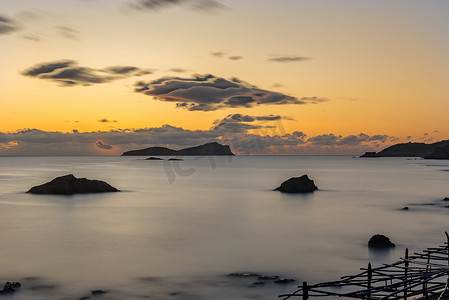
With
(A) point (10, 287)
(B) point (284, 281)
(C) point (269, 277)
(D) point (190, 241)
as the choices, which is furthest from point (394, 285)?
(D) point (190, 241)

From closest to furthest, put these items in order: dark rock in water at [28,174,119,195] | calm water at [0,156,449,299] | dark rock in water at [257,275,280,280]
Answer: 1. calm water at [0,156,449,299]
2. dark rock in water at [257,275,280,280]
3. dark rock in water at [28,174,119,195]

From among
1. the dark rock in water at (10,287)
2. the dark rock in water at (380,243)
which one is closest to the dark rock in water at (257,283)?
the dark rock in water at (10,287)

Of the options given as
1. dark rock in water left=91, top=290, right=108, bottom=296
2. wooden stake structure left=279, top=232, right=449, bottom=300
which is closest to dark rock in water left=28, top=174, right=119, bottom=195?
dark rock in water left=91, top=290, right=108, bottom=296

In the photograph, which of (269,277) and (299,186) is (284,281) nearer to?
(269,277)

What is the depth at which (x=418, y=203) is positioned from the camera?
6188 cm

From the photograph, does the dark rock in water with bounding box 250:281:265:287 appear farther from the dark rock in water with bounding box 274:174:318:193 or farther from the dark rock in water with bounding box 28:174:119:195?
the dark rock in water with bounding box 274:174:318:193

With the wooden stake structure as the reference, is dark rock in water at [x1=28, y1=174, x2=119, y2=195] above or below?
above

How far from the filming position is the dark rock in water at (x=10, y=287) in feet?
64.2

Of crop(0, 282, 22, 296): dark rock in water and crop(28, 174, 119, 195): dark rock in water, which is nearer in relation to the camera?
crop(0, 282, 22, 296): dark rock in water

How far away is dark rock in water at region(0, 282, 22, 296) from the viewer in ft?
64.2

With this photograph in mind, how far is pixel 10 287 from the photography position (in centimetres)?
2005

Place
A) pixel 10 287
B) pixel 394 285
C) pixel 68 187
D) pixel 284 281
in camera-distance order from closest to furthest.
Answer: pixel 394 285, pixel 10 287, pixel 284 281, pixel 68 187

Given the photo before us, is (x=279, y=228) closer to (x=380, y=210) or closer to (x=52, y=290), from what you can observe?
(x=380, y=210)

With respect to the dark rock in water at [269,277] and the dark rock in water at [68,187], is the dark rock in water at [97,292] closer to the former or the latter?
the dark rock in water at [269,277]
